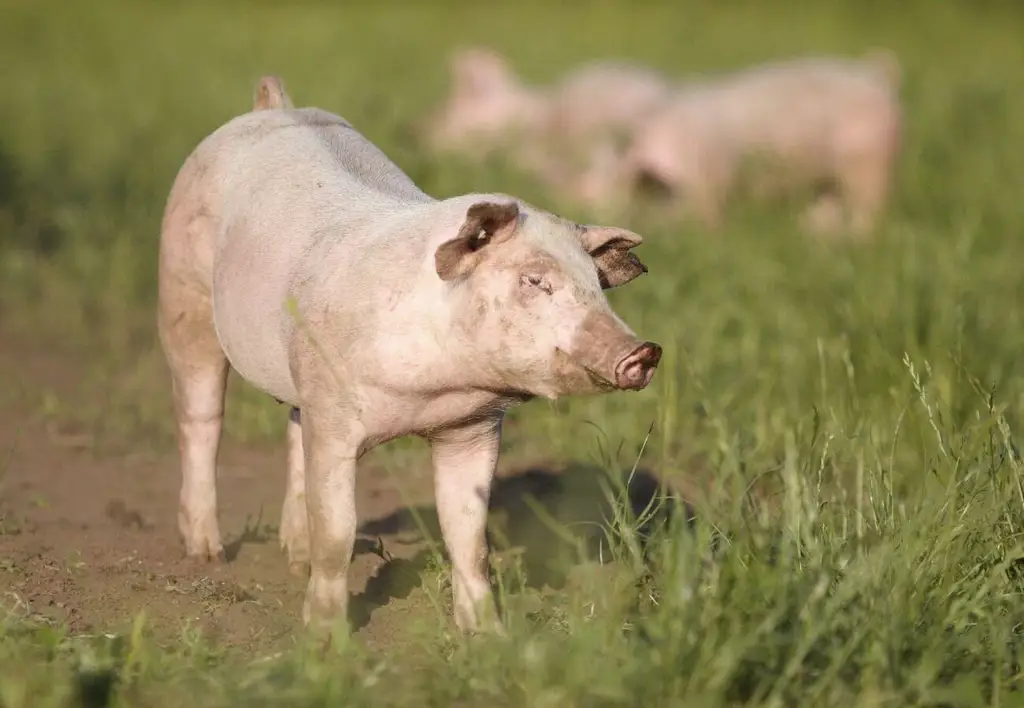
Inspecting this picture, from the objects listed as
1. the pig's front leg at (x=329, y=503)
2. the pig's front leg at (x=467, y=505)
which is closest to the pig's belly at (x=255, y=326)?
the pig's front leg at (x=329, y=503)

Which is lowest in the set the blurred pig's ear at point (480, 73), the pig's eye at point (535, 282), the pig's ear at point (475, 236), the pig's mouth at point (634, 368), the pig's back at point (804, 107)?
the blurred pig's ear at point (480, 73)

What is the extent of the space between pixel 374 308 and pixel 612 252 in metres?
0.59

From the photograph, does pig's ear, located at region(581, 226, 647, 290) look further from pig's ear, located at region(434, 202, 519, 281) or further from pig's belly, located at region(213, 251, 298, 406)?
pig's belly, located at region(213, 251, 298, 406)

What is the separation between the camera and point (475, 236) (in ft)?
11.7

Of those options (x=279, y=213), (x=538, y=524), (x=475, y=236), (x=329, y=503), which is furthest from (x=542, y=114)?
(x=475, y=236)

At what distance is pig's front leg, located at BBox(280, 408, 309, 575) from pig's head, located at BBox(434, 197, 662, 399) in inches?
48.8

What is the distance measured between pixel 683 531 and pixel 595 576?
1.30 ft

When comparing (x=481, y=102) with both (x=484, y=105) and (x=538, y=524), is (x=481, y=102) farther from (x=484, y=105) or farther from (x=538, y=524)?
(x=538, y=524)

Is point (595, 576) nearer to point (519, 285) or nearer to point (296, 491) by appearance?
point (519, 285)

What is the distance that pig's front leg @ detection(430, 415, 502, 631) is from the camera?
406 cm

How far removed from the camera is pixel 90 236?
8.29m

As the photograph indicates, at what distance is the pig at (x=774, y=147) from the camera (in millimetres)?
9555

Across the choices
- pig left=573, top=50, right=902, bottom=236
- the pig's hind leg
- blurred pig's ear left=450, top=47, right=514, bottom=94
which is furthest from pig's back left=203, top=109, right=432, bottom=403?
blurred pig's ear left=450, top=47, right=514, bottom=94

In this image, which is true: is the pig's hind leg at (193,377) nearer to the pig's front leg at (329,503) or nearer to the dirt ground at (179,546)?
the dirt ground at (179,546)
